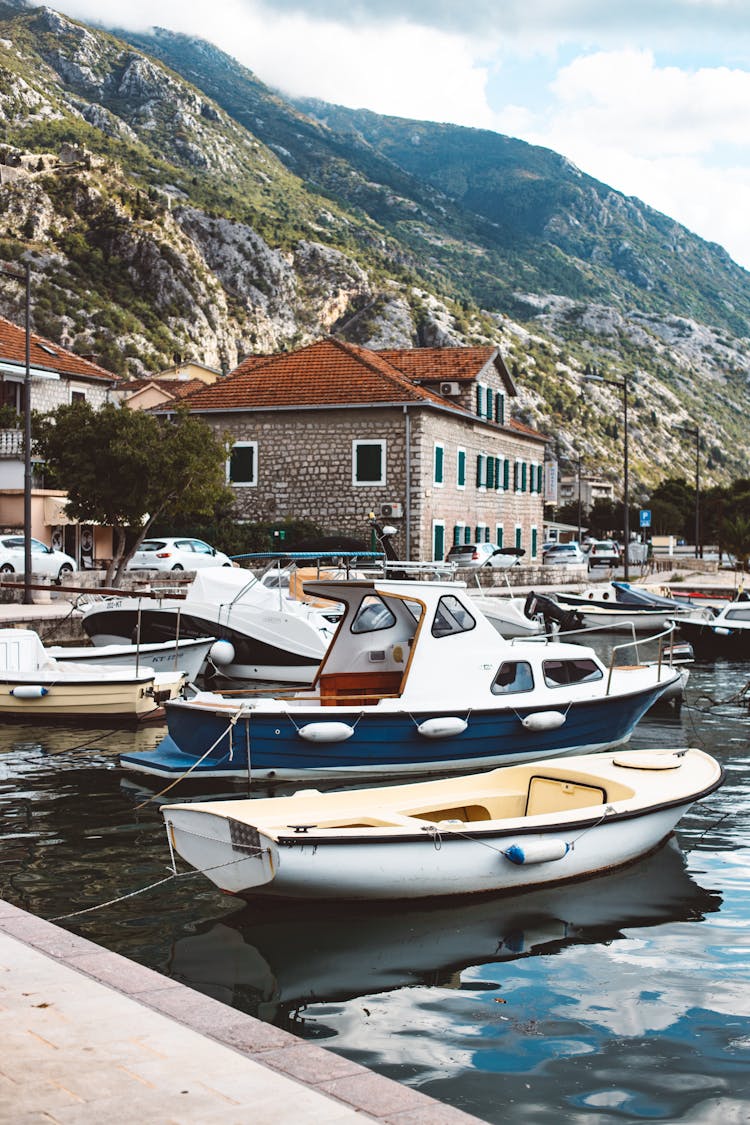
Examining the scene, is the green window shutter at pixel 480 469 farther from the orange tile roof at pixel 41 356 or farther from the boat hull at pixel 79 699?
the boat hull at pixel 79 699

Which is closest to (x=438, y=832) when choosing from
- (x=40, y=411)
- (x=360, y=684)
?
(x=360, y=684)

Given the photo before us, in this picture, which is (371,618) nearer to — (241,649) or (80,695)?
(80,695)

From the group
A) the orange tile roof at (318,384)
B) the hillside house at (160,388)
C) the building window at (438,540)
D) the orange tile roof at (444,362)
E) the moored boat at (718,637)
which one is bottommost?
the moored boat at (718,637)

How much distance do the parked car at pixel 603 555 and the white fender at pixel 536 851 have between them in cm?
5798

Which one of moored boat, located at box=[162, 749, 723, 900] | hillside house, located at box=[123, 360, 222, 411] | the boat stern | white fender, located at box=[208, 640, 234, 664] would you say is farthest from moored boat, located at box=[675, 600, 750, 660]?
hillside house, located at box=[123, 360, 222, 411]

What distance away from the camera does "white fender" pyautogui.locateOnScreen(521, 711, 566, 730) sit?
14492 mm

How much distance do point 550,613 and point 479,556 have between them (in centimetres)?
1677

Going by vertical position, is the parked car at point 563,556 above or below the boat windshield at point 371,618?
above

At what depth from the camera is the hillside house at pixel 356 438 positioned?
4422 cm

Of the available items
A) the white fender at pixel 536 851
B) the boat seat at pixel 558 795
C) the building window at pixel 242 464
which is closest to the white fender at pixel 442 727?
the boat seat at pixel 558 795

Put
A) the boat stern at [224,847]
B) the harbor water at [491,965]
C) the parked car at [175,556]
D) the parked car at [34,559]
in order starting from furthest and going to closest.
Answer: the parked car at [175,556] → the parked car at [34,559] → the boat stern at [224,847] → the harbor water at [491,965]

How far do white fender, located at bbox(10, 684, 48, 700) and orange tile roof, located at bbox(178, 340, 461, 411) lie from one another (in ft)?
88.7

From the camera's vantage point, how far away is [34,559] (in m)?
34.7

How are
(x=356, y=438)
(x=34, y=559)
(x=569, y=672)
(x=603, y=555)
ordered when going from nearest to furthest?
(x=569, y=672) → (x=34, y=559) → (x=356, y=438) → (x=603, y=555)
